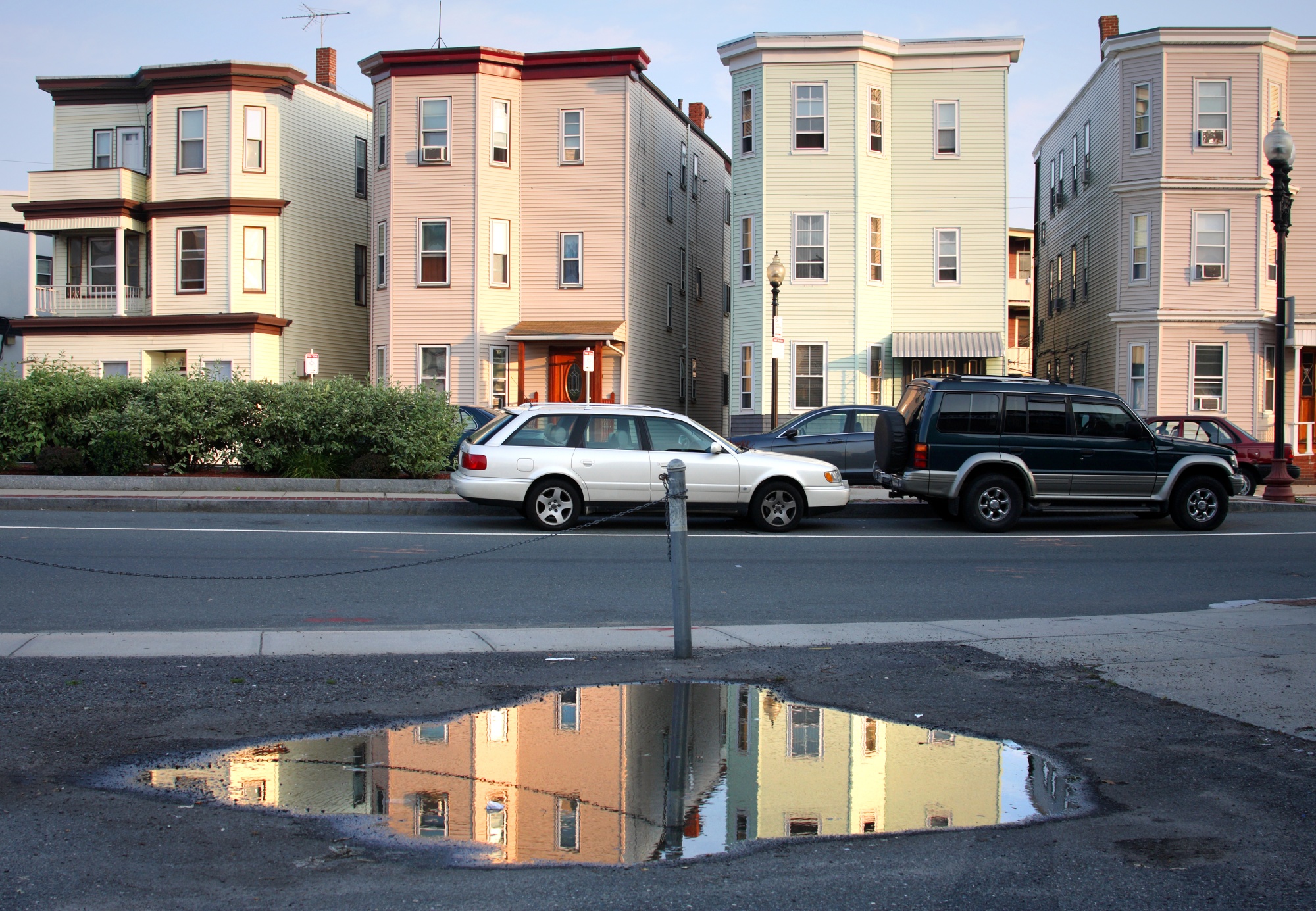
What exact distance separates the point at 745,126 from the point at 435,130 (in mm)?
8518

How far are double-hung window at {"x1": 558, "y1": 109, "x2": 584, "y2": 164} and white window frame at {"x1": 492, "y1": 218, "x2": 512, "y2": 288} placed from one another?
94.0 inches

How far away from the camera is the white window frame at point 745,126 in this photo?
31.9 metres

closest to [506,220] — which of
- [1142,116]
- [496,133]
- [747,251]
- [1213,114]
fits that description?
[496,133]

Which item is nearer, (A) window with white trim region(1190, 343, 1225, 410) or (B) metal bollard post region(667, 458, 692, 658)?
(B) metal bollard post region(667, 458, 692, 658)

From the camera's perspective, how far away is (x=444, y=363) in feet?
106

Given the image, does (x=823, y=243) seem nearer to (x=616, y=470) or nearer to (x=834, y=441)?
(x=834, y=441)

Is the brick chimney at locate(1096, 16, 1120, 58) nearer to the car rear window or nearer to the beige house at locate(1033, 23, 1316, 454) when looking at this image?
the beige house at locate(1033, 23, 1316, 454)

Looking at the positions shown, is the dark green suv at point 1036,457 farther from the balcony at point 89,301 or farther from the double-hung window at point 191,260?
the balcony at point 89,301

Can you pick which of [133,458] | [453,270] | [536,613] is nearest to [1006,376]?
[536,613]

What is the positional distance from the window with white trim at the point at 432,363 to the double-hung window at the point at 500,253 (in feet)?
7.75

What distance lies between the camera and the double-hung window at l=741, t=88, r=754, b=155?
1256 inches

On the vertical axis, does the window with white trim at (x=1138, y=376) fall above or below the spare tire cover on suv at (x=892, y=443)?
above

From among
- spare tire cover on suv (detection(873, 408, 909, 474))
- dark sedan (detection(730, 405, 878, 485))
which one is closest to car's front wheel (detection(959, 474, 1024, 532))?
spare tire cover on suv (detection(873, 408, 909, 474))

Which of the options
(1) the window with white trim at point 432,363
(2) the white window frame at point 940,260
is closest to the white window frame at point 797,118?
(2) the white window frame at point 940,260
